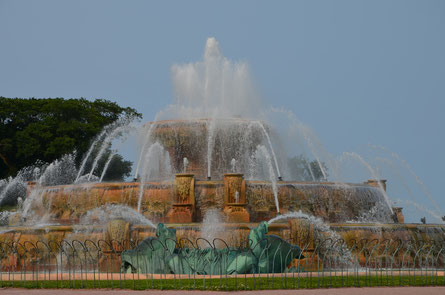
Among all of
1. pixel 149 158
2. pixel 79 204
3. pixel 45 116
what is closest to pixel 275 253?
pixel 79 204

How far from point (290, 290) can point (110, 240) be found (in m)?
7.23

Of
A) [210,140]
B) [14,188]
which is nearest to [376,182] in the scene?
[210,140]

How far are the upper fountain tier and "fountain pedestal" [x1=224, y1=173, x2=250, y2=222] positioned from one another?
7.21 metres

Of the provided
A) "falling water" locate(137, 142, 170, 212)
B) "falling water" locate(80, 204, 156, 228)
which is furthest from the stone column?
"falling water" locate(80, 204, 156, 228)

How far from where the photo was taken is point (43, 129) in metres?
49.3

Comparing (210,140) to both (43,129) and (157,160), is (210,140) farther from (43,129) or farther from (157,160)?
(43,129)

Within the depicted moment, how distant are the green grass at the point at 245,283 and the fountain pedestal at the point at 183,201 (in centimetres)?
768

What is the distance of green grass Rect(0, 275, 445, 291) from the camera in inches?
474

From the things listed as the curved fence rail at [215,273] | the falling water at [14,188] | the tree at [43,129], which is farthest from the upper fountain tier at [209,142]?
the tree at [43,129]

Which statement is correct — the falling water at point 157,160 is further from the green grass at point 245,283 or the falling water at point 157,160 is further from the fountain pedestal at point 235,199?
the green grass at point 245,283

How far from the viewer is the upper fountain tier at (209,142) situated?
2905 cm

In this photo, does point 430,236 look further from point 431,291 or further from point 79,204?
point 79,204

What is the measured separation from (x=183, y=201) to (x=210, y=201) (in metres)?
1.07

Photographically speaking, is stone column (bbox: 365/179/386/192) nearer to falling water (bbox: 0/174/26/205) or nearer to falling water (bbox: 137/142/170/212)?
falling water (bbox: 137/142/170/212)
